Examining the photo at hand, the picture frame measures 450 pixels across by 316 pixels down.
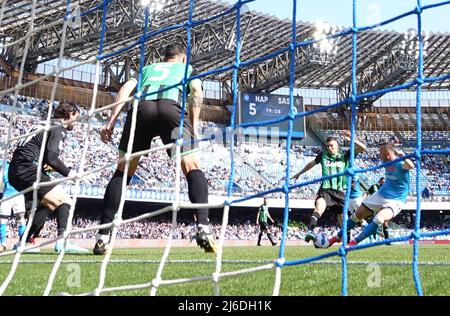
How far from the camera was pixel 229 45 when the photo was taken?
89.0 ft

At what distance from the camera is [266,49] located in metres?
31.3

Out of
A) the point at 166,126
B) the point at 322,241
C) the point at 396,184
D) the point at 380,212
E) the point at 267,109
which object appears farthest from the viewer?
the point at 267,109

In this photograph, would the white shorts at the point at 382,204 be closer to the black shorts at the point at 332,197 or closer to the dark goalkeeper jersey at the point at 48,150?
the black shorts at the point at 332,197

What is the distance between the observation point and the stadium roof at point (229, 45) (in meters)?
23.8

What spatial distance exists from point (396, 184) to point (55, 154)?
13.2 ft

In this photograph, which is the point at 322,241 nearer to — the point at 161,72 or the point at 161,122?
the point at 161,122

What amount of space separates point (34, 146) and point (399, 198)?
4.44 m

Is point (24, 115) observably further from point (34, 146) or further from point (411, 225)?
point (411, 225)

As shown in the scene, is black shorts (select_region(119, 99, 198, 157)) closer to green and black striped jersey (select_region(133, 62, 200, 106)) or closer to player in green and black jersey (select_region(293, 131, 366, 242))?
green and black striped jersey (select_region(133, 62, 200, 106))

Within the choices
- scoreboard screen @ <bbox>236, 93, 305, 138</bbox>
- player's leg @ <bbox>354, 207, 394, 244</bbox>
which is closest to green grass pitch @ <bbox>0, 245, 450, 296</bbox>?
player's leg @ <bbox>354, 207, 394, 244</bbox>

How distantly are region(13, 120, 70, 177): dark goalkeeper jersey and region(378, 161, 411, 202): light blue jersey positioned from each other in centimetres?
381

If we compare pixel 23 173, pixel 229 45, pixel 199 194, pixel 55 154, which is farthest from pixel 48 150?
pixel 229 45
